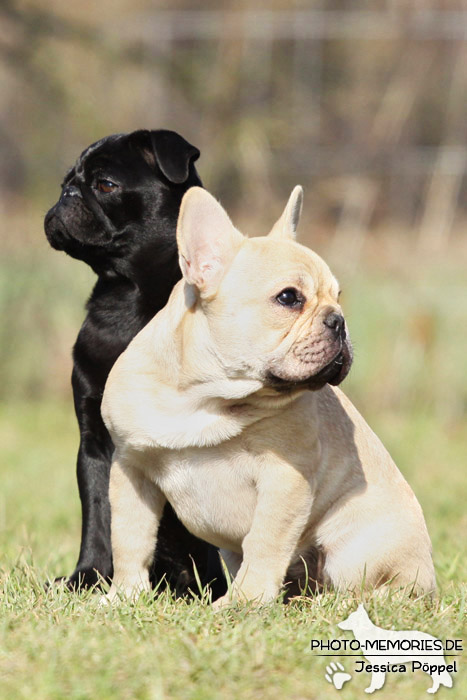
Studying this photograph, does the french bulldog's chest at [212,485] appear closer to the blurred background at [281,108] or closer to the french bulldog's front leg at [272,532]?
the french bulldog's front leg at [272,532]

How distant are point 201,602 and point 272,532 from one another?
34cm

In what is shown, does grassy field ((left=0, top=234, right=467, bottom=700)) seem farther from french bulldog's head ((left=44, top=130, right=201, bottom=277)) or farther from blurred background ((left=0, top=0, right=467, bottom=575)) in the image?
french bulldog's head ((left=44, top=130, right=201, bottom=277))

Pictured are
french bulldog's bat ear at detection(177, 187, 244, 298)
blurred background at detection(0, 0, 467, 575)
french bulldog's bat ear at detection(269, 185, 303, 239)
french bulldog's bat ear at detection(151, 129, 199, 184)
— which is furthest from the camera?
blurred background at detection(0, 0, 467, 575)

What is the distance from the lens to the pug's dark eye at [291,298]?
3107mm

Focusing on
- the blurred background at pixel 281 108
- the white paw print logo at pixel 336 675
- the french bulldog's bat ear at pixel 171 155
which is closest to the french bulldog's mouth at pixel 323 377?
the white paw print logo at pixel 336 675

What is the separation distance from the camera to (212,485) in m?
3.23

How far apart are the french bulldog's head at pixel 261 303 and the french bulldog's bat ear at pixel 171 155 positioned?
749mm

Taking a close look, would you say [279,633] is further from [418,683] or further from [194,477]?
[194,477]

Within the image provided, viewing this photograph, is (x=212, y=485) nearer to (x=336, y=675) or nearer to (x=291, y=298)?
(x=291, y=298)

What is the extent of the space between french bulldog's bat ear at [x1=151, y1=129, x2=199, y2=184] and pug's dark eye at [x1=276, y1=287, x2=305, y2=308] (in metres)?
1.03

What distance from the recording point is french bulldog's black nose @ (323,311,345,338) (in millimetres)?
3084

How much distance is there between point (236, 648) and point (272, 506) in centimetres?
54

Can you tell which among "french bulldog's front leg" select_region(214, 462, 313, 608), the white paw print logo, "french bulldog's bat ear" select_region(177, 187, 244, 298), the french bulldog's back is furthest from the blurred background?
the white paw print logo

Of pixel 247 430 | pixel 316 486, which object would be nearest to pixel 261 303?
pixel 247 430
